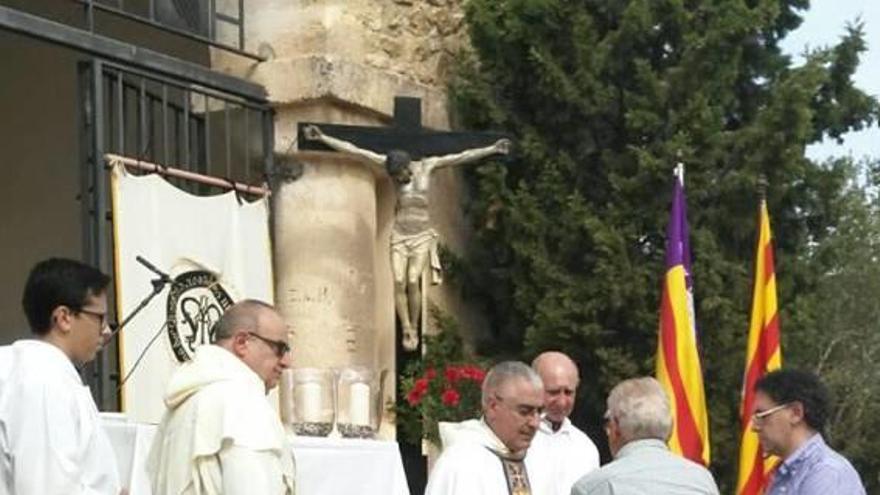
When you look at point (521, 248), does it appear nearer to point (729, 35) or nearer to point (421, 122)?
point (421, 122)

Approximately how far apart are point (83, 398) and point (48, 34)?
5015mm

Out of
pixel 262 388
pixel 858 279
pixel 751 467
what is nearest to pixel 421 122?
pixel 751 467

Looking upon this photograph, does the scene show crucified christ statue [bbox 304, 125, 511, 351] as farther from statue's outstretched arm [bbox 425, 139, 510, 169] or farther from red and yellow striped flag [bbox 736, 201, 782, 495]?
red and yellow striped flag [bbox 736, 201, 782, 495]

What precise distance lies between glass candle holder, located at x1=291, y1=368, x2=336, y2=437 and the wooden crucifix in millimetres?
1857

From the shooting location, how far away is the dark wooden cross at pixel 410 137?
12547 mm

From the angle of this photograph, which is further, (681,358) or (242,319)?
(681,358)

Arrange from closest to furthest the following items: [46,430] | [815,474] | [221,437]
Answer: [46,430] → [221,437] → [815,474]

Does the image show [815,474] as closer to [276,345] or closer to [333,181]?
[276,345]

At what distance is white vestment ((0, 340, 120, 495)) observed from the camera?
618 cm

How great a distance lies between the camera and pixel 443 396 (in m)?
12.2

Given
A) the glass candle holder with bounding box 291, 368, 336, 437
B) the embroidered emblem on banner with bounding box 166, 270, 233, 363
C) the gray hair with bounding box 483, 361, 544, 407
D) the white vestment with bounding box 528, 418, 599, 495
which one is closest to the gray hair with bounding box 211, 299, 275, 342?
the gray hair with bounding box 483, 361, 544, 407

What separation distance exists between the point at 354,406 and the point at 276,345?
3.71m

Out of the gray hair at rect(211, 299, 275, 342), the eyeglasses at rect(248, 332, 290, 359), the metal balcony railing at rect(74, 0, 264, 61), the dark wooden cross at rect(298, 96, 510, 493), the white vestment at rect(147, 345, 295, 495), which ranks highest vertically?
the metal balcony railing at rect(74, 0, 264, 61)

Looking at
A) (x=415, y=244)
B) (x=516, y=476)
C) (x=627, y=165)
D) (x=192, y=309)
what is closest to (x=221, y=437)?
(x=516, y=476)
